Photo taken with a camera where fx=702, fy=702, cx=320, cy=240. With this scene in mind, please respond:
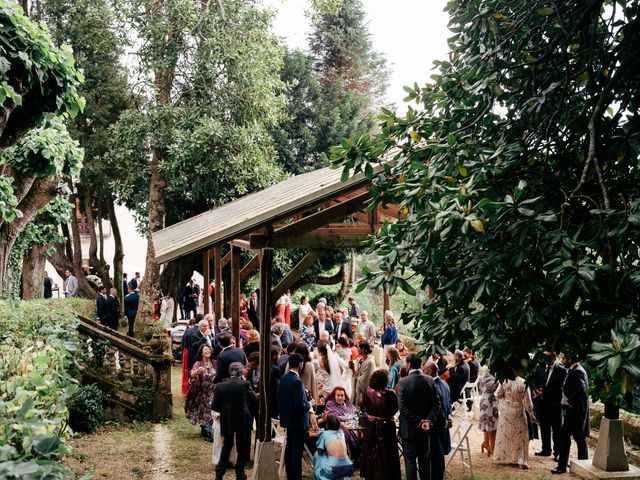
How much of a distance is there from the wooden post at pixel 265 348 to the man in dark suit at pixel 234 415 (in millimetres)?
219

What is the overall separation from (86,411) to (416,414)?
232 inches

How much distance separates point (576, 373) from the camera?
9.99m

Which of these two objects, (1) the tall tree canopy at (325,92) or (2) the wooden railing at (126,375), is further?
(1) the tall tree canopy at (325,92)

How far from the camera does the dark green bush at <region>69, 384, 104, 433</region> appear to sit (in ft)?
37.9

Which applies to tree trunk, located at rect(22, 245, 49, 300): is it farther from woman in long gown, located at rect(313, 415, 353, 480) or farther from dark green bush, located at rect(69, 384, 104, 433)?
woman in long gown, located at rect(313, 415, 353, 480)

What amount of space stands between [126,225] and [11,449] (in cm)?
4127

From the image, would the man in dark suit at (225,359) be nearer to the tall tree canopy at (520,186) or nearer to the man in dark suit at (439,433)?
the man in dark suit at (439,433)

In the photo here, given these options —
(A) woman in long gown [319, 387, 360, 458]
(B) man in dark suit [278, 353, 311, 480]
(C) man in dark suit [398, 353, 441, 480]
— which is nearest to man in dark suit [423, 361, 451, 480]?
(C) man in dark suit [398, 353, 441, 480]

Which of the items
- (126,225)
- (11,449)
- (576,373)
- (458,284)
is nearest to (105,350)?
(576,373)

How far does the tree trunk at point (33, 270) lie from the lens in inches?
810

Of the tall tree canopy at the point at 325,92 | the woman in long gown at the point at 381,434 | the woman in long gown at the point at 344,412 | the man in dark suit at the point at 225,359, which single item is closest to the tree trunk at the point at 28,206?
the man in dark suit at the point at 225,359

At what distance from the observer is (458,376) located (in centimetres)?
1092

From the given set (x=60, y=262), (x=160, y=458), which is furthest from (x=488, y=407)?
(x=60, y=262)

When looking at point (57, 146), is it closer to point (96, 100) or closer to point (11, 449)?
point (11, 449)
